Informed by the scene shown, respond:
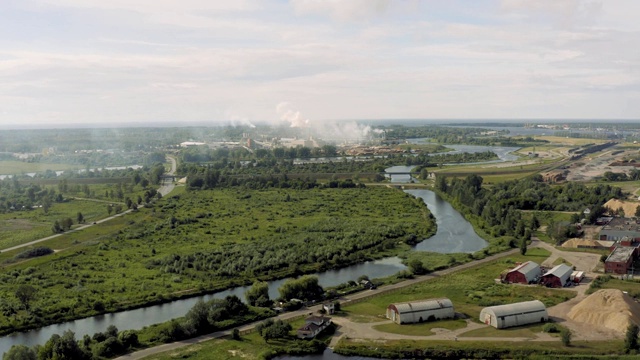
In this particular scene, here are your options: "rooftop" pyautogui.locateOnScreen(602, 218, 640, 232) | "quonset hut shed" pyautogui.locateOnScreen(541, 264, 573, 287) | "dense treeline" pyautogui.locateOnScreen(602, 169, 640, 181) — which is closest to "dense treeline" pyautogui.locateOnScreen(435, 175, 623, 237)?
"rooftop" pyautogui.locateOnScreen(602, 218, 640, 232)

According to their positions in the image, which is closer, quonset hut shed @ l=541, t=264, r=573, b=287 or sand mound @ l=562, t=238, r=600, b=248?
quonset hut shed @ l=541, t=264, r=573, b=287

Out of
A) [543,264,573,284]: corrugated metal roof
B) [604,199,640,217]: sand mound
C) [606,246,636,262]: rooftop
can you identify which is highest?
[604,199,640,217]: sand mound

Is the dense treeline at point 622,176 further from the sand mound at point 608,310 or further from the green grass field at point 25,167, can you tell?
the green grass field at point 25,167

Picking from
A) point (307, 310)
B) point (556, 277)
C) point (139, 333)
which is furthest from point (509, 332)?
point (139, 333)

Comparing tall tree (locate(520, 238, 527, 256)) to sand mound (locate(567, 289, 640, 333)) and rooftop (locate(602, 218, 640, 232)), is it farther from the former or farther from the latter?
sand mound (locate(567, 289, 640, 333))

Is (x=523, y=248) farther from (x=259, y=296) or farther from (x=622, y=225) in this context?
(x=259, y=296)

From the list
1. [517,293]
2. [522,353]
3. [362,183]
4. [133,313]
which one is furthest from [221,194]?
[522,353]

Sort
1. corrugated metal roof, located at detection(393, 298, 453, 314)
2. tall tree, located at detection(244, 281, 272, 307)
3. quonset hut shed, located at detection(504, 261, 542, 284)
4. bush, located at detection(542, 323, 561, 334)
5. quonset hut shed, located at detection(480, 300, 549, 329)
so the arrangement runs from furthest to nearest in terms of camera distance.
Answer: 1. quonset hut shed, located at detection(504, 261, 542, 284)
2. tall tree, located at detection(244, 281, 272, 307)
3. corrugated metal roof, located at detection(393, 298, 453, 314)
4. quonset hut shed, located at detection(480, 300, 549, 329)
5. bush, located at detection(542, 323, 561, 334)
